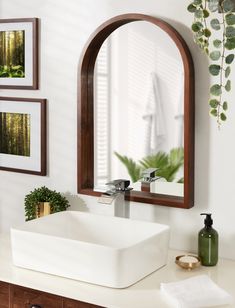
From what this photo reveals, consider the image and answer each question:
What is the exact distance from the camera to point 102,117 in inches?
98.9

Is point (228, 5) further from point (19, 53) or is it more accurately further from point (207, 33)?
point (19, 53)

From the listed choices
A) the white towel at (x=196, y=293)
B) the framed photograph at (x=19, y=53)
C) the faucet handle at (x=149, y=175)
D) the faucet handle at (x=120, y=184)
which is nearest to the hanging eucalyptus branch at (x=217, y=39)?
the faucet handle at (x=149, y=175)

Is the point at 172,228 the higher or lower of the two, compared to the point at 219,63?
lower

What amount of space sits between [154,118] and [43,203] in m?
0.61

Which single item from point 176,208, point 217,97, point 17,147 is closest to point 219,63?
point 217,97

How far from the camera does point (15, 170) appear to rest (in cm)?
276

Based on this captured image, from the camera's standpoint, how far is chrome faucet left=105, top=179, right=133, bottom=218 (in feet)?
7.78

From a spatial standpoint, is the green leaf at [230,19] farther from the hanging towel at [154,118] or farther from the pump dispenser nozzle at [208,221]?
the pump dispenser nozzle at [208,221]

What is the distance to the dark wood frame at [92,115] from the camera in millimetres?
2256

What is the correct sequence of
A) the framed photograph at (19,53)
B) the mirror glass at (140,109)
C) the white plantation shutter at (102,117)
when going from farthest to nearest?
the framed photograph at (19,53) < the white plantation shutter at (102,117) < the mirror glass at (140,109)

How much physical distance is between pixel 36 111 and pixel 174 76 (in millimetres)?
684

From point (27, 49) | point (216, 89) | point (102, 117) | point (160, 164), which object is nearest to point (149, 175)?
point (160, 164)

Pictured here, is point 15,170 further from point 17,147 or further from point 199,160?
point 199,160

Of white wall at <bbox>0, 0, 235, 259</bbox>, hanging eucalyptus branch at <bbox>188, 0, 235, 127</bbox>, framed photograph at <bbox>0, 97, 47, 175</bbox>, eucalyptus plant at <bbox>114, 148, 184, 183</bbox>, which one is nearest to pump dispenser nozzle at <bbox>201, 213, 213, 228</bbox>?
white wall at <bbox>0, 0, 235, 259</bbox>
